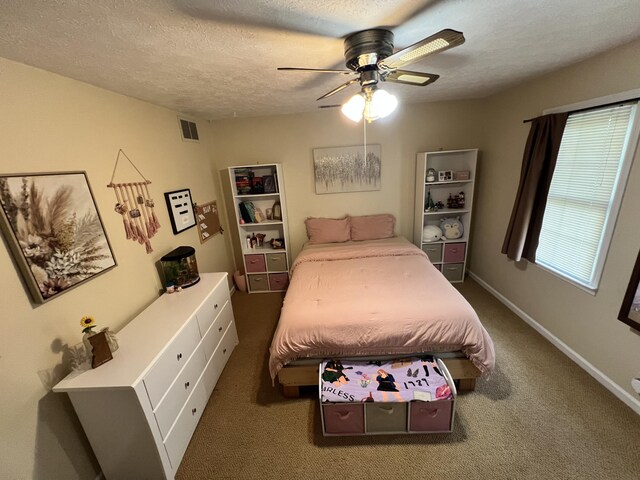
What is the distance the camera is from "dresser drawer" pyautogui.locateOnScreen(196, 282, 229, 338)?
190 cm

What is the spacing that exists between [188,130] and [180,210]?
3.07 ft

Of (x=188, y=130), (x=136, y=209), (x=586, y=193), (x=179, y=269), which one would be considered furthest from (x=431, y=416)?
(x=188, y=130)

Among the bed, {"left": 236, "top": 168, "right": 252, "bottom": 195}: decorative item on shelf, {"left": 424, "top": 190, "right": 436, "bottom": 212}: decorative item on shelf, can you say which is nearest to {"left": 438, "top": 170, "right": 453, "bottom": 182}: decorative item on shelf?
{"left": 424, "top": 190, "right": 436, "bottom": 212}: decorative item on shelf

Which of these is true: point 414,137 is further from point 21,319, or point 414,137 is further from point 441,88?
point 21,319

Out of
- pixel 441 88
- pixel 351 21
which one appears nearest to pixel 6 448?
pixel 351 21

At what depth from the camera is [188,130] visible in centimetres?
281

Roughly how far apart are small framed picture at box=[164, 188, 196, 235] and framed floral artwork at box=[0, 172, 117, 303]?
0.75 meters

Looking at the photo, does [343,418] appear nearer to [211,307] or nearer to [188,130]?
[211,307]

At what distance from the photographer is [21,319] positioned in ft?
3.95

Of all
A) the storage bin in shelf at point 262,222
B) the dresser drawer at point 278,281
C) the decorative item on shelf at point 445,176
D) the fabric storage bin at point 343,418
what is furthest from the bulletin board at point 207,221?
the decorative item on shelf at point 445,176

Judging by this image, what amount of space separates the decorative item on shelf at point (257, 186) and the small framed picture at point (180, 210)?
31.0 inches

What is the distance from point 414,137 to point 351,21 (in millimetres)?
2375

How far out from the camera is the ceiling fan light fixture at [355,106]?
1.43m

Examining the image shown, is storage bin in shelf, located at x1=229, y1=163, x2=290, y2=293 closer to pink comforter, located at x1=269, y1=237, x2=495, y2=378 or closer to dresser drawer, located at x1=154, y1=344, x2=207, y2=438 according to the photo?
pink comforter, located at x1=269, y1=237, x2=495, y2=378
